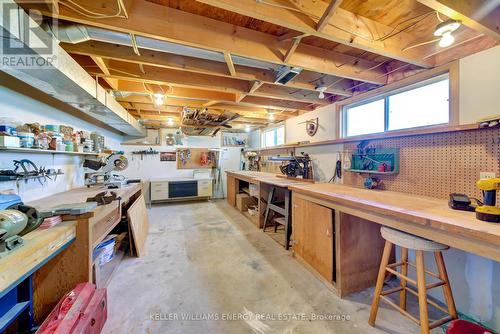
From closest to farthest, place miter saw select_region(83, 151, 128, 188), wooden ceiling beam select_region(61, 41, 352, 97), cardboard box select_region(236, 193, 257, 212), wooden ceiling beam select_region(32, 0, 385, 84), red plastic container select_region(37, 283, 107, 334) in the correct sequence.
Result: red plastic container select_region(37, 283, 107, 334) → wooden ceiling beam select_region(32, 0, 385, 84) → wooden ceiling beam select_region(61, 41, 352, 97) → miter saw select_region(83, 151, 128, 188) → cardboard box select_region(236, 193, 257, 212)

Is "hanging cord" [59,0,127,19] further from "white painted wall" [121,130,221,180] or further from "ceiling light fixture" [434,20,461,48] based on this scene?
"white painted wall" [121,130,221,180]

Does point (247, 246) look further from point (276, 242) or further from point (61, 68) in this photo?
point (61, 68)

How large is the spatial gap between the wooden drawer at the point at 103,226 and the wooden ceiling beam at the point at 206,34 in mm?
1461

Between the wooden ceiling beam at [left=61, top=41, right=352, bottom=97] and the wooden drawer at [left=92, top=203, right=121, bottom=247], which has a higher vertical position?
the wooden ceiling beam at [left=61, top=41, right=352, bottom=97]

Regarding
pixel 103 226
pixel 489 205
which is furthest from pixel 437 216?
pixel 103 226

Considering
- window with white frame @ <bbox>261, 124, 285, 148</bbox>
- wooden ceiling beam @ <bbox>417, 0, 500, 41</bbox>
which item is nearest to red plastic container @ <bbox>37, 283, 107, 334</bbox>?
wooden ceiling beam @ <bbox>417, 0, 500, 41</bbox>

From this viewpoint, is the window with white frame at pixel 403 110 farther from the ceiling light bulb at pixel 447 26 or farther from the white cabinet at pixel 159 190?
the white cabinet at pixel 159 190

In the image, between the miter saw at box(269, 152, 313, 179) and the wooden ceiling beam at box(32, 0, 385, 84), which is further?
the miter saw at box(269, 152, 313, 179)

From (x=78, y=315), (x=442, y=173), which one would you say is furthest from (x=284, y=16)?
(x=78, y=315)

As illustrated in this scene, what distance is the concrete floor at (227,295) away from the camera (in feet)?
4.70

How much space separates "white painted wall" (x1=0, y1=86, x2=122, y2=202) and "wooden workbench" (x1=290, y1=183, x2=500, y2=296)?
8.75 ft

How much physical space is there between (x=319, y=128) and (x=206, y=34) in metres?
2.41

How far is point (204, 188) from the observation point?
555cm

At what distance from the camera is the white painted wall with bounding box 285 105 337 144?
10.1 ft
